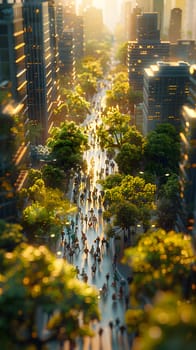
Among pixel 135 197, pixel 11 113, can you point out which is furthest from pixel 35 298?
pixel 135 197

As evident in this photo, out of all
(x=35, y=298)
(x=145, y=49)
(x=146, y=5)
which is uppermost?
(x=146, y=5)

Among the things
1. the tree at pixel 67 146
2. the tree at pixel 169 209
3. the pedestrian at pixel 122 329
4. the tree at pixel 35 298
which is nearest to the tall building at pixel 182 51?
the tree at pixel 67 146

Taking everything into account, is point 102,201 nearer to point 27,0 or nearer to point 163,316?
point 27,0

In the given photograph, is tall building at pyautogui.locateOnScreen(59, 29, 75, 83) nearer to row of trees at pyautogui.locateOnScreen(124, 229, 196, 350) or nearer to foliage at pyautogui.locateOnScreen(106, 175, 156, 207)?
foliage at pyautogui.locateOnScreen(106, 175, 156, 207)

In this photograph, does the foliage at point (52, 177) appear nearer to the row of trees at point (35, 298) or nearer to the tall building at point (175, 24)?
the row of trees at point (35, 298)

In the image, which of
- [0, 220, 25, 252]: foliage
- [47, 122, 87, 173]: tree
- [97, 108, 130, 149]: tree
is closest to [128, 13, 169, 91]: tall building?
[97, 108, 130, 149]: tree

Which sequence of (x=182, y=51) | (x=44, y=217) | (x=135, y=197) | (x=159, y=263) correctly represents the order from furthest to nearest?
1. (x=182, y=51)
2. (x=135, y=197)
3. (x=44, y=217)
4. (x=159, y=263)

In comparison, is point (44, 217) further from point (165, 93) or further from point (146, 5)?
point (146, 5)
